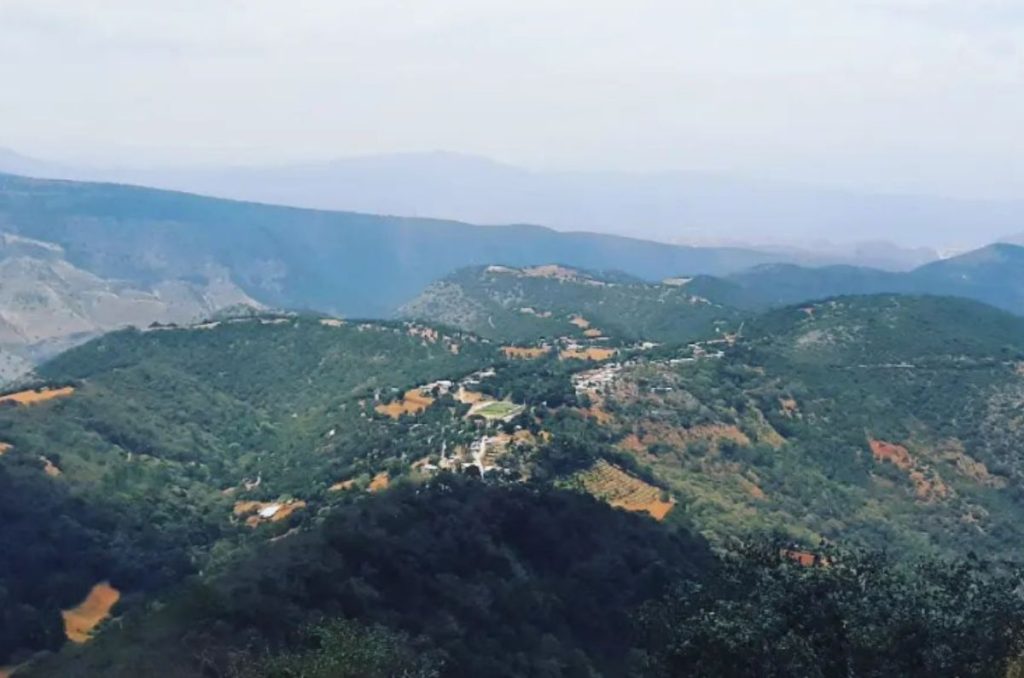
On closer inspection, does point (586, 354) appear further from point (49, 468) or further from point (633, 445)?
point (49, 468)

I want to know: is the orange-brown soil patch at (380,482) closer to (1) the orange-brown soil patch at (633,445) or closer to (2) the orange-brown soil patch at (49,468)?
(1) the orange-brown soil patch at (633,445)

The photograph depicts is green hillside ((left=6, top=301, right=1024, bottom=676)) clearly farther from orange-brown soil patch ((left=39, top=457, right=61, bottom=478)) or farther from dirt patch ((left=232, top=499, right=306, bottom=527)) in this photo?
dirt patch ((left=232, top=499, right=306, bottom=527))

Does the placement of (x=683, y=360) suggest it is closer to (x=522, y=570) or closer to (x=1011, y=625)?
(x=522, y=570)

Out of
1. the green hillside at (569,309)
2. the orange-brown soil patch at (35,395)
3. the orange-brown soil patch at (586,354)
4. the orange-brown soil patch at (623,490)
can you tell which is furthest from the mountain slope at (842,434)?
the orange-brown soil patch at (35,395)

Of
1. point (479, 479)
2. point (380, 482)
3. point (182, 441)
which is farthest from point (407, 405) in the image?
point (479, 479)

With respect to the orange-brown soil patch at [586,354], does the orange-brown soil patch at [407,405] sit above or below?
below
